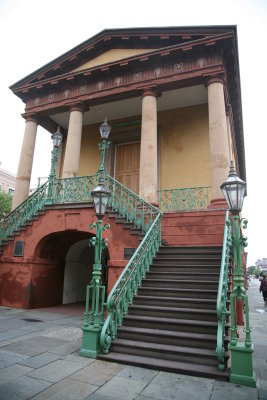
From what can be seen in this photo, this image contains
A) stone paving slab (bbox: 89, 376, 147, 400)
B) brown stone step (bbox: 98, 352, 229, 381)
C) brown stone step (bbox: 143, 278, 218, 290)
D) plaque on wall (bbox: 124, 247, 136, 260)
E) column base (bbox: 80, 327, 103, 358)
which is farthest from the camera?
plaque on wall (bbox: 124, 247, 136, 260)

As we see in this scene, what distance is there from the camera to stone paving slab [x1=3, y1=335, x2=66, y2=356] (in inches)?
208

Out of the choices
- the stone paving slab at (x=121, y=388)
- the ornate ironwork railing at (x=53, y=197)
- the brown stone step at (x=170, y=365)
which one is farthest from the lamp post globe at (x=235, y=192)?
the ornate ironwork railing at (x=53, y=197)

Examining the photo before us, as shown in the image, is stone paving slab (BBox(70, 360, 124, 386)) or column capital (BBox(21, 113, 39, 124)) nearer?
stone paving slab (BBox(70, 360, 124, 386))

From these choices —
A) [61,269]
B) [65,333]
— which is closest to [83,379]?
[65,333]

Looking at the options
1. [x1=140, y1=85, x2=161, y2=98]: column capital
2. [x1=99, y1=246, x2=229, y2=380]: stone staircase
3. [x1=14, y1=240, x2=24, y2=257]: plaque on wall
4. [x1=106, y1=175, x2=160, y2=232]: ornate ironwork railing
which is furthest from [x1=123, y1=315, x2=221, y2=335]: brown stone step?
[x1=140, y1=85, x2=161, y2=98]: column capital

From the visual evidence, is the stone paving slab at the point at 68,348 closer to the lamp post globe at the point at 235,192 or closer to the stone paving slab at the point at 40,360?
the stone paving slab at the point at 40,360

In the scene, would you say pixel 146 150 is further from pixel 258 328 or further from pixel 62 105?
pixel 258 328

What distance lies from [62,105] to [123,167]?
171 inches

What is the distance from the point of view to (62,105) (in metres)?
14.0

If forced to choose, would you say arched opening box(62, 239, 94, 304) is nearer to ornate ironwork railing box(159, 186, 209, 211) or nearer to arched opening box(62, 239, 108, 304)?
arched opening box(62, 239, 108, 304)

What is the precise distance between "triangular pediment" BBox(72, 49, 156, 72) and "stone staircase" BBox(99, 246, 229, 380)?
1007cm

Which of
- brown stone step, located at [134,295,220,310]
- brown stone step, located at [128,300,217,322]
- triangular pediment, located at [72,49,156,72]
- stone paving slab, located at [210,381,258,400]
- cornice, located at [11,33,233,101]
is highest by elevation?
triangular pediment, located at [72,49,156,72]

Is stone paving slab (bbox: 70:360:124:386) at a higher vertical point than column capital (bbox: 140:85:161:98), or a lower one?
lower

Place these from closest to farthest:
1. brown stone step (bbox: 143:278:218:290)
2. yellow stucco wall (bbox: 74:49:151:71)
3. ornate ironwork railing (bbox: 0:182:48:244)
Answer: brown stone step (bbox: 143:278:218:290) < ornate ironwork railing (bbox: 0:182:48:244) < yellow stucco wall (bbox: 74:49:151:71)
